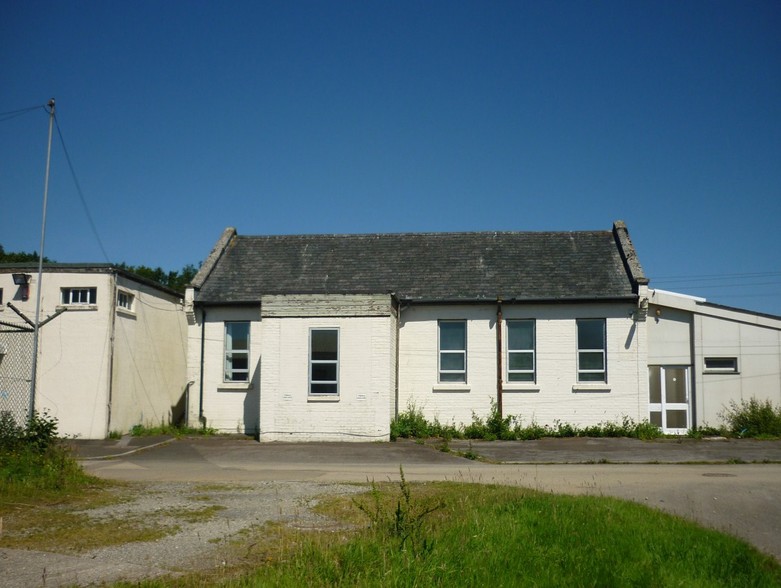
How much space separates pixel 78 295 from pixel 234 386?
5445mm

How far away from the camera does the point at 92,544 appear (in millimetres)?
8117

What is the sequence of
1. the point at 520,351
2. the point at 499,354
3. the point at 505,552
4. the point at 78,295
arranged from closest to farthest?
the point at 505,552 → the point at 78,295 → the point at 499,354 → the point at 520,351

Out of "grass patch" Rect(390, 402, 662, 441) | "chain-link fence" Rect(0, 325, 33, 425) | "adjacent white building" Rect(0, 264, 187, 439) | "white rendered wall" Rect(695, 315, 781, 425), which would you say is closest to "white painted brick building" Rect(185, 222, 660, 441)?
"grass patch" Rect(390, 402, 662, 441)

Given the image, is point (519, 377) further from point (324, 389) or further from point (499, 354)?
point (324, 389)

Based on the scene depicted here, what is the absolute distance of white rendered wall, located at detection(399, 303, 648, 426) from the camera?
936 inches

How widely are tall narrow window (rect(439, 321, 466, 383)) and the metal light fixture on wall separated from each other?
1219 cm

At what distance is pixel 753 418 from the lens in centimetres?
2369

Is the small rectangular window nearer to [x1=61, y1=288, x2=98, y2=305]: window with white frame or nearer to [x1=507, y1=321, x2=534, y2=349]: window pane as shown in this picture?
[x1=507, y1=321, x2=534, y2=349]: window pane

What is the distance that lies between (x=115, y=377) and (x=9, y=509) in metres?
12.9

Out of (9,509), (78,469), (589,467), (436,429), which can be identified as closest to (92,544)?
(9,509)

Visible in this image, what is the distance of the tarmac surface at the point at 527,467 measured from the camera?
11.0 m

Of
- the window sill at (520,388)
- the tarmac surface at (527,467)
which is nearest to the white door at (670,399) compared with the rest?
the tarmac surface at (527,467)

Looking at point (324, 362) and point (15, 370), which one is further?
point (324, 362)

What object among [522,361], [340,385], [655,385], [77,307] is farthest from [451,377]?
[77,307]
